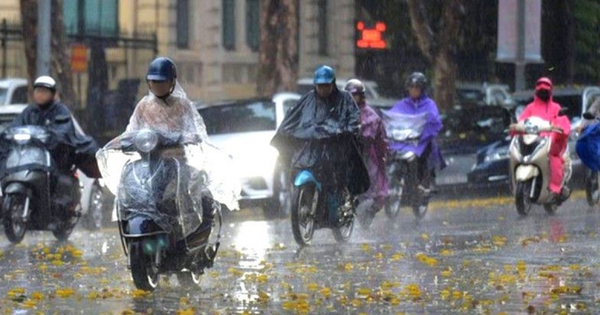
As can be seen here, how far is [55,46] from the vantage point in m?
32.4

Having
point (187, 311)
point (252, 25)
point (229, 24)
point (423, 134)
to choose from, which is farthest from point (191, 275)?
point (252, 25)

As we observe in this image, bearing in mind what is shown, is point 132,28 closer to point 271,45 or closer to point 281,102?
point 271,45

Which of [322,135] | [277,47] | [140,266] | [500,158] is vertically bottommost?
[500,158]

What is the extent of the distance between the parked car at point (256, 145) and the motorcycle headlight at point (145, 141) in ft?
36.1

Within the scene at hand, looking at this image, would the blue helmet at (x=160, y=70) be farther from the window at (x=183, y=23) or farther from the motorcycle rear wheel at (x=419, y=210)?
the window at (x=183, y=23)

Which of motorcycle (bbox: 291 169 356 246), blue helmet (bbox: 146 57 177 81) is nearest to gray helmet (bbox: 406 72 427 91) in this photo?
motorcycle (bbox: 291 169 356 246)

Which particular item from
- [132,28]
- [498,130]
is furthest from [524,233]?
[132,28]

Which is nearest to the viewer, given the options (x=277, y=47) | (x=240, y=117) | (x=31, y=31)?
(x=240, y=117)

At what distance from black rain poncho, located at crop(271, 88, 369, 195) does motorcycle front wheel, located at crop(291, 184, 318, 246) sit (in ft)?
0.89

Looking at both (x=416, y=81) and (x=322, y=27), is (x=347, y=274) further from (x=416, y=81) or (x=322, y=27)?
(x=322, y=27)

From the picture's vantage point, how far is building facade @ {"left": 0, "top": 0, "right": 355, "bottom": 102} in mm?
45656

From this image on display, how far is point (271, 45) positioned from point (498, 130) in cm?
583

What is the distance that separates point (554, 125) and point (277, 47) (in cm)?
1321

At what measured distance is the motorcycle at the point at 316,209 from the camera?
18141 mm
